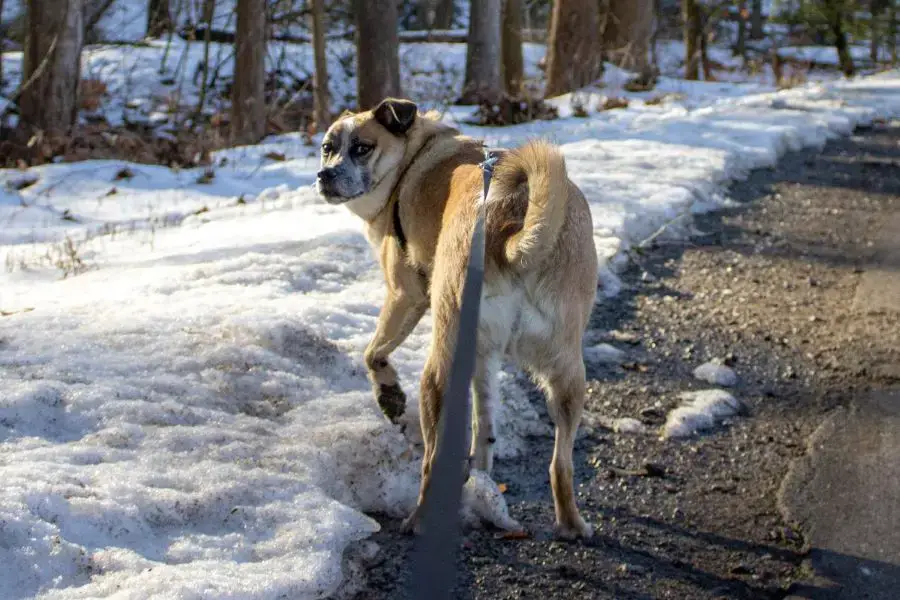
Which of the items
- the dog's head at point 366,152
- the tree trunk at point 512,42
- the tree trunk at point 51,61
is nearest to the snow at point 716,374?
the dog's head at point 366,152

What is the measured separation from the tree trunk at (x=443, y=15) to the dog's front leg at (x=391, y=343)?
84.8 feet

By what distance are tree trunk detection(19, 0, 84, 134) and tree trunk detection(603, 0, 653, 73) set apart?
9.78 metres

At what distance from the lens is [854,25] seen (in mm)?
23484

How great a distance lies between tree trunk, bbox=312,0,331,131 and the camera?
48.9 ft

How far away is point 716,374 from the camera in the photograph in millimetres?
5559

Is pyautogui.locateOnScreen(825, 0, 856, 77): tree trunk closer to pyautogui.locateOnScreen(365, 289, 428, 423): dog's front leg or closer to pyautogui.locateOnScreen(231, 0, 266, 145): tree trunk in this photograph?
pyautogui.locateOnScreen(231, 0, 266, 145): tree trunk

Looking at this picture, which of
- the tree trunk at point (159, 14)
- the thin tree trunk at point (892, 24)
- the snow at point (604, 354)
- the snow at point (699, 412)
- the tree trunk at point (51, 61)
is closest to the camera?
the snow at point (699, 412)

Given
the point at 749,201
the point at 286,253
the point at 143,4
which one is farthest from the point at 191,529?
the point at 143,4

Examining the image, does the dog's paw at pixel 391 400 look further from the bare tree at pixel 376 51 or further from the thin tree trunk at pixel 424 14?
the thin tree trunk at pixel 424 14

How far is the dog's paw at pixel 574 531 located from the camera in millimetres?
3965

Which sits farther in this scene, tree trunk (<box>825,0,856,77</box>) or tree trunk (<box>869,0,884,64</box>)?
tree trunk (<box>869,0,884,64</box>)

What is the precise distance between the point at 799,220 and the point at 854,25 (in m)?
16.6

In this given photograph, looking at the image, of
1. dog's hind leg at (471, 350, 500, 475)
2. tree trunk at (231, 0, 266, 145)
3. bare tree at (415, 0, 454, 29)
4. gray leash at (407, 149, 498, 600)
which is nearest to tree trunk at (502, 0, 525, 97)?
tree trunk at (231, 0, 266, 145)

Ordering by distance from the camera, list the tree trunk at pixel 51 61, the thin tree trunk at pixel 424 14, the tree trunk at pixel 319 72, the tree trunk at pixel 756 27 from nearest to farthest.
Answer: the tree trunk at pixel 51 61, the tree trunk at pixel 319 72, the thin tree trunk at pixel 424 14, the tree trunk at pixel 756 27
